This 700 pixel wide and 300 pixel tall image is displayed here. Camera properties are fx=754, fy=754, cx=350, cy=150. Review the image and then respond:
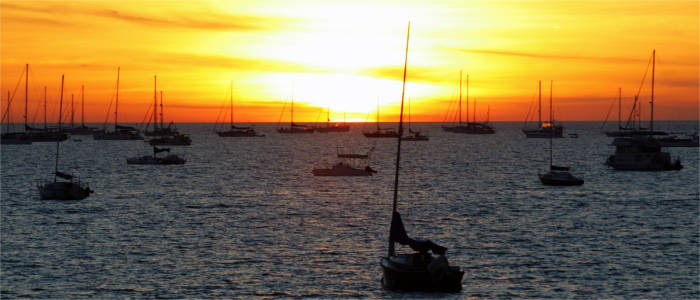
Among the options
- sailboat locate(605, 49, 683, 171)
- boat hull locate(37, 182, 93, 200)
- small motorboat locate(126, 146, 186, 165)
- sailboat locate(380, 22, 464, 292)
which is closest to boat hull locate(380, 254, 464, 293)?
sailboat locate(380, 22, 464, 292)

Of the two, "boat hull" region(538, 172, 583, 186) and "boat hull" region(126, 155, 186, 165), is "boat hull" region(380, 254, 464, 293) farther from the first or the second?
"boat hull" region(126, 155, 186, 165)

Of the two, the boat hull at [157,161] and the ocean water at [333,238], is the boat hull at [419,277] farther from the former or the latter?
the boat hull at [157,161]

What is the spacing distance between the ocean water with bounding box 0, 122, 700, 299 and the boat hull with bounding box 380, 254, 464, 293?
784 mm

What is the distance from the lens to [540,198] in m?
95.2

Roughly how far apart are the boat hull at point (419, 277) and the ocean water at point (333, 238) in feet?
2.57

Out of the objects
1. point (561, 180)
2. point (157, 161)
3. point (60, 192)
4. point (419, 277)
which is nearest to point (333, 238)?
point (419, 277)

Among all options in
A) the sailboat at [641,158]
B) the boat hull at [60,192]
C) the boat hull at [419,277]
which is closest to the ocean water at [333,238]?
the boat hull at [419,277]

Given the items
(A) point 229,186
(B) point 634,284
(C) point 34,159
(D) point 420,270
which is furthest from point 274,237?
(C) point 34,159

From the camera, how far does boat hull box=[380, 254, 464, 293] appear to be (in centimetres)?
4147

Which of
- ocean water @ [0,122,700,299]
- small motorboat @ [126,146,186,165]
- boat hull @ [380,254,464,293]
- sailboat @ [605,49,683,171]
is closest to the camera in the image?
boat hull @ [380,254,464,293]

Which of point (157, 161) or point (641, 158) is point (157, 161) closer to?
point (157, 161)

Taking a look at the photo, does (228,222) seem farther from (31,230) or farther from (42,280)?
(42,280)

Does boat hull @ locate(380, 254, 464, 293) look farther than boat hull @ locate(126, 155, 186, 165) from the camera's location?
No

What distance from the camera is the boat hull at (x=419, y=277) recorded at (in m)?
41.5
